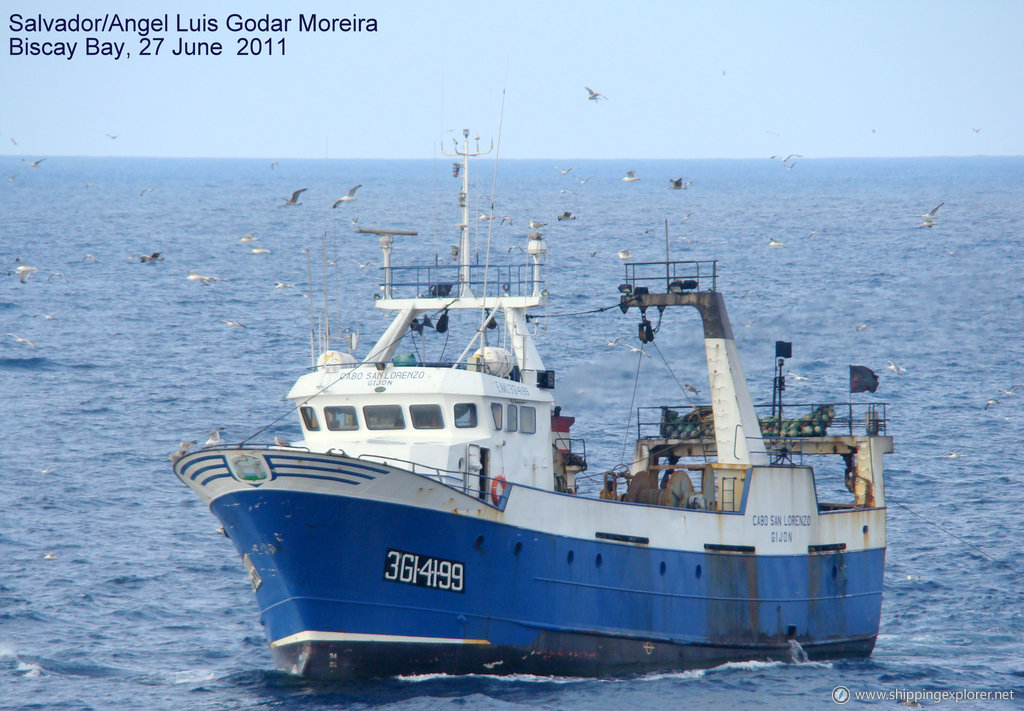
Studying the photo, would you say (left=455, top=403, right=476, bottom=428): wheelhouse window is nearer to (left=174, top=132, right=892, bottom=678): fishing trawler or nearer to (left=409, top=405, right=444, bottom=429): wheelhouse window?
(left=174, top=132, right=892, bottom=678): fishing trawler

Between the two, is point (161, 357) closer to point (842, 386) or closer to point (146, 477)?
point (146, 477)

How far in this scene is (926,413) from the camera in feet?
184

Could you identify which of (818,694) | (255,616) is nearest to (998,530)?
(818,694)

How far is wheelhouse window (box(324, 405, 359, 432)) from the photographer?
2814 centimetres

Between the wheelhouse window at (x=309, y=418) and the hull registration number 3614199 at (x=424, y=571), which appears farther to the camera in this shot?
the wheelhouse window at (x=309, y=418)

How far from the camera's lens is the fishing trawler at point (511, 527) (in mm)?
25406

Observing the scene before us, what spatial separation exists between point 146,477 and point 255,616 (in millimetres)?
14728

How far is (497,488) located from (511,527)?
91 cm

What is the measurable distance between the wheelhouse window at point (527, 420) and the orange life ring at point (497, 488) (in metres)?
1.77

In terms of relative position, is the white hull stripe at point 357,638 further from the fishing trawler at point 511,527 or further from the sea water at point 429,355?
the sea water at point 429,355

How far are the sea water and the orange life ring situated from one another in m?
3.45

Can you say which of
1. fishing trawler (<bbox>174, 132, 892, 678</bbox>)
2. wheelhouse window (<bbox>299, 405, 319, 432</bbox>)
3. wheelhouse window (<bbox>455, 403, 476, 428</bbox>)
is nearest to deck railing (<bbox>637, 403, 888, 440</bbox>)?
fishing trawler (<bbox>174, 132, 892, 678</bbox>)

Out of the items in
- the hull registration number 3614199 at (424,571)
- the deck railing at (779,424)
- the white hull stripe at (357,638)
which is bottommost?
the white hull stripe at (357,638)

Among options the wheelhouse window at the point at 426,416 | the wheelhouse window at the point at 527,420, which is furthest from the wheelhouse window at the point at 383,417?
the wheelhouse window at the point at 527,420
